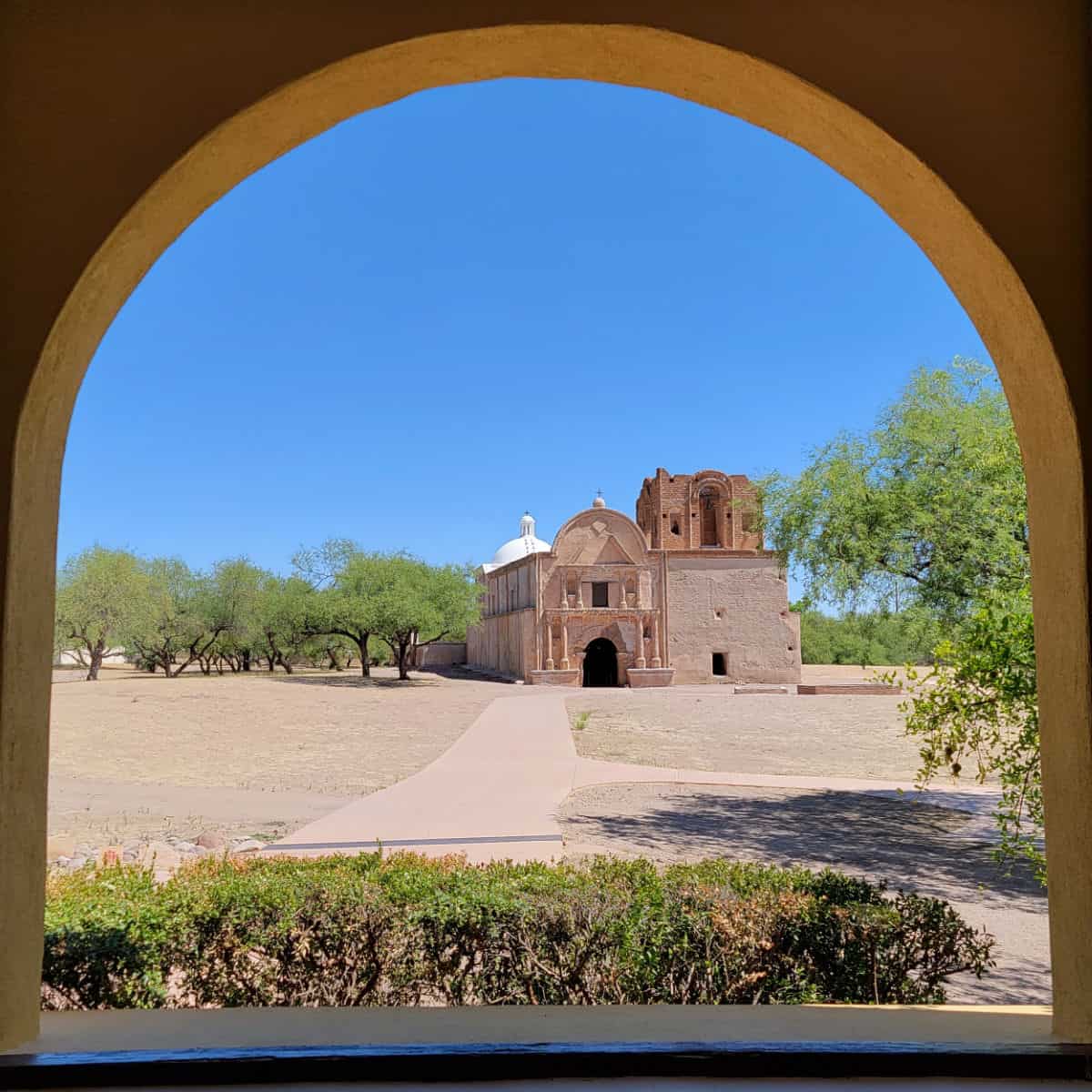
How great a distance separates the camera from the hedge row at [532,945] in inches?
129

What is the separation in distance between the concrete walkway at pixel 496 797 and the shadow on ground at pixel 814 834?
1.63 ft

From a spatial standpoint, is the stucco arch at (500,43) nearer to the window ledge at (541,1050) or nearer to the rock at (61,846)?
the window ledge at (541,1050)

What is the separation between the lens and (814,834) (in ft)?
29.1

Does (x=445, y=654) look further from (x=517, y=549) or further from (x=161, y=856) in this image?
(x=161, y=856)

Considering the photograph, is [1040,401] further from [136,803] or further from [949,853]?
[136,803]

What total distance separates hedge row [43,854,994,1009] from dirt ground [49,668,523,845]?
5.55 m

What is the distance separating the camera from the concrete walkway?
7.82 meters

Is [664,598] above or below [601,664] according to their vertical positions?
above

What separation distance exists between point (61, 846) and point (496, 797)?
487cm

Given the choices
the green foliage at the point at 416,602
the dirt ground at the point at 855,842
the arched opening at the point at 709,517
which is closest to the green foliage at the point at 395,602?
the green foliage at the point at 416,602

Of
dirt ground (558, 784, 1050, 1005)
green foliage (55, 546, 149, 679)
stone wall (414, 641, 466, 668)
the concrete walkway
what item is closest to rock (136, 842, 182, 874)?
the concrete walkway

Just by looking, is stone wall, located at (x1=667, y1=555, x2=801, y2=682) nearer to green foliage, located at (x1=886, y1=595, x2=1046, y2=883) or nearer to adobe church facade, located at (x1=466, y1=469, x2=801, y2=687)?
adobe church facade, located at (x1=466, y1=469, x2=801, y2=687)

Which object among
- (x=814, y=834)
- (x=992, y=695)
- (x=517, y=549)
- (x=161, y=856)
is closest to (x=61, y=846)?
(x=161, y=856)

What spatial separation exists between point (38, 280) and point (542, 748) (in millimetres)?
13763
